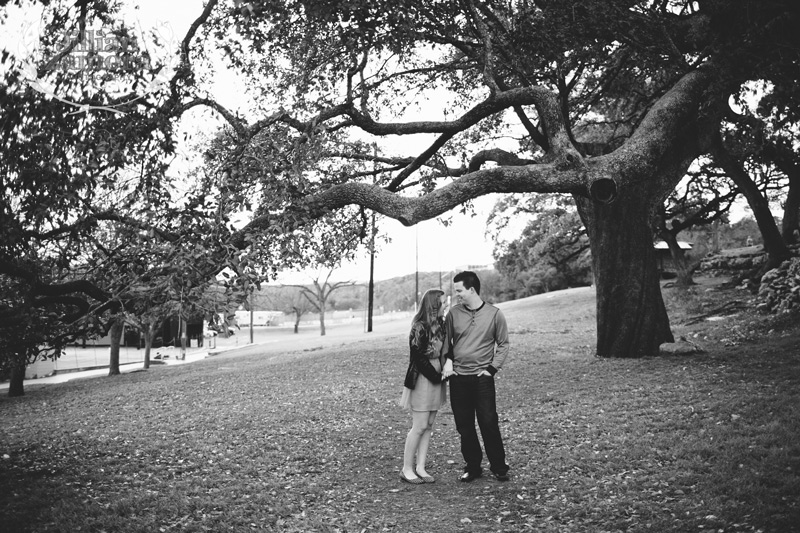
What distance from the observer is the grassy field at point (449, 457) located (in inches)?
221

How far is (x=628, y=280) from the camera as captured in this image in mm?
13094

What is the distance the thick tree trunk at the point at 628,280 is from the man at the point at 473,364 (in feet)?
24.4

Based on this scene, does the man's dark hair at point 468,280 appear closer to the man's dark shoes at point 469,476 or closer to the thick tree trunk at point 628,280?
the man's dark shoes at point 469,476

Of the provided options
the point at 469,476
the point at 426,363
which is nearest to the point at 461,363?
the point at 426,363

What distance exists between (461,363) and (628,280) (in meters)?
7.98

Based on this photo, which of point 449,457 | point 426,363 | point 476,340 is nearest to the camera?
point 426,363

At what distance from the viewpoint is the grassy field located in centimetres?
562

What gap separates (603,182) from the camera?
972 cm

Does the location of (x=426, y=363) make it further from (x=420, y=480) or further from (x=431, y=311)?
(x=420, y=480)

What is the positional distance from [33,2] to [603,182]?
27.0ft

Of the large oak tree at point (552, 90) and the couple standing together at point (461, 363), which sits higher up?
the large oak tree at point (552, 90)

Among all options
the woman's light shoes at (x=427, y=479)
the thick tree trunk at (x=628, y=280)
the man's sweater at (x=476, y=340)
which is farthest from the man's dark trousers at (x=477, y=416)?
the thick tree trunk at (x=628, y=280)

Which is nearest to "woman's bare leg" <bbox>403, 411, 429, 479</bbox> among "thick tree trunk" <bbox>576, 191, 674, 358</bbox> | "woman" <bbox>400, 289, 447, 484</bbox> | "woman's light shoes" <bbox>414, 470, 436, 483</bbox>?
"woman" <bbox>400, 289, 447, 484</bbox>

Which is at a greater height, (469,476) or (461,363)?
(461,363)
